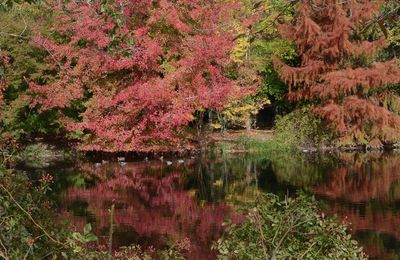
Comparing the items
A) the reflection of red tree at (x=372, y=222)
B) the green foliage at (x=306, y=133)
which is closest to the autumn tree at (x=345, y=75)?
the green foliage at (x=306, y=133)

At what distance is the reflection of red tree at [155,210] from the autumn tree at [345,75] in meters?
9.69

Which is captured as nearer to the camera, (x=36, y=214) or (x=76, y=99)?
(x=36, y=214)

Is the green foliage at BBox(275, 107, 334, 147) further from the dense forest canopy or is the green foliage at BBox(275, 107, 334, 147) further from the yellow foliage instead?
the yellow foliage

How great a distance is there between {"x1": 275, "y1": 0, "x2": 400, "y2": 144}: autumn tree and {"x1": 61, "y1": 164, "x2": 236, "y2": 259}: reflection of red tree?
969 centimetres

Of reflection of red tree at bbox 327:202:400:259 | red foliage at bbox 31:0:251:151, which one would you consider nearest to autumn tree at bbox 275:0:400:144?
red foliage at bbox 31:0:251:151

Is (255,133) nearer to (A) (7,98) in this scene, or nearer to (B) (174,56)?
(B) (174,56)

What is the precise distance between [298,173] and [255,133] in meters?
9.46

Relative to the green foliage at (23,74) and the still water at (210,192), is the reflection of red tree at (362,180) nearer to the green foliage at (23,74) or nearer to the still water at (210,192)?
the still water at (210,192)

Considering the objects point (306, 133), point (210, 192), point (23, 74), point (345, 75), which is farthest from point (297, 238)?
point (306, 133)

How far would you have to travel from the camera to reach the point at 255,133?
90.7 feet

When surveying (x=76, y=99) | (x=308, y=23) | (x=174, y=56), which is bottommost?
(x=76, y=99)

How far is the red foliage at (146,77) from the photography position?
69.2ft

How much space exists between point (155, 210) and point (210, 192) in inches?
107

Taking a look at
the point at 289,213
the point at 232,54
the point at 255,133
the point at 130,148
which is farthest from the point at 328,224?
the point at 255,133
